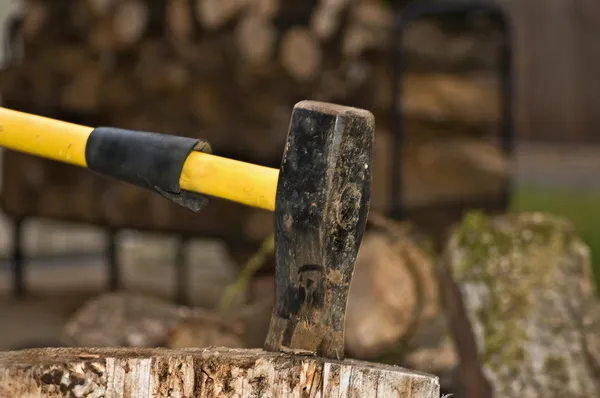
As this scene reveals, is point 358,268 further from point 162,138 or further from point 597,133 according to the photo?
point 597,133

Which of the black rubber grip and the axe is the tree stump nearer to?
the axe

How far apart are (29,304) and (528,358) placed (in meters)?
3.18

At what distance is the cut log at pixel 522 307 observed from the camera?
1.88 metres

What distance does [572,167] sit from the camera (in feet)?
16.3

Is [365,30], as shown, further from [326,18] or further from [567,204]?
[567,204]

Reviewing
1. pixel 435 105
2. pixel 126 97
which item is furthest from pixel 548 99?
pixel 126 97

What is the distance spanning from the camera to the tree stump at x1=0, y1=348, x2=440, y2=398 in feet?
3.55

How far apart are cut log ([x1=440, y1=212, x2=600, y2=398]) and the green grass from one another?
208cm

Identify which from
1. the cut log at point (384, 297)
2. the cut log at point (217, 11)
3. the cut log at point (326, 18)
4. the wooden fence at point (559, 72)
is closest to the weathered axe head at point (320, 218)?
the cut log at point (384, 297)

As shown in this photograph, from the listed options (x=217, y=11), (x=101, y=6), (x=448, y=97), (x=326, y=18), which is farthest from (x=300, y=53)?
(x=101, y=6)

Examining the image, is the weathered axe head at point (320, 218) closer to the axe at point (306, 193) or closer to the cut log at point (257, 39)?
the axe at point (306, 193)

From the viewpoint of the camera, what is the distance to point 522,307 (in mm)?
1947

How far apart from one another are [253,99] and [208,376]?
228cm

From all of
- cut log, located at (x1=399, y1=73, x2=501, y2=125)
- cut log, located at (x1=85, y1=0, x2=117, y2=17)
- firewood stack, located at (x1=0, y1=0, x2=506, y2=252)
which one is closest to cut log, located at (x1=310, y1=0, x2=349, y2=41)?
firewood stack, located at (x1=0, y1=0, x2=506, y2=252)
